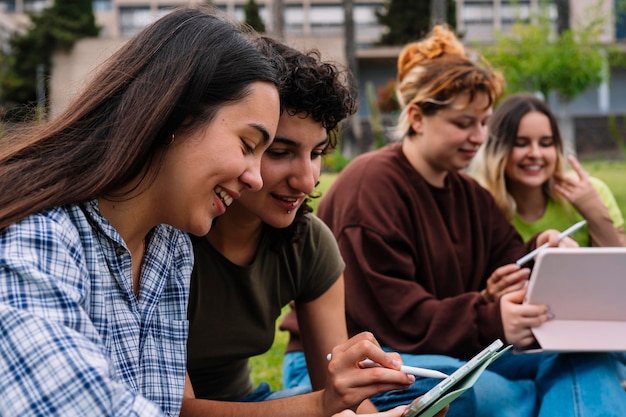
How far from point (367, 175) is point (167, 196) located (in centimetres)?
134

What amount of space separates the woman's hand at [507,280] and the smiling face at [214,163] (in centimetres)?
124

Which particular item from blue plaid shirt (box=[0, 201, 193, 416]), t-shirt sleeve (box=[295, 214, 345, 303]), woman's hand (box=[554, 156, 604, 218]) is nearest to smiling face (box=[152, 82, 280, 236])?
blue plaid shirt (box=[0, 201, 193, 416])

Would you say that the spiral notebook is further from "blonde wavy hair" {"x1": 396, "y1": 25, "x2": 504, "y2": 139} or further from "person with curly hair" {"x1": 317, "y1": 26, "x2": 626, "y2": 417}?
"blonde wavy hair" {"x1": 396, "y1": 25, "x2": 504, "y2": 139}

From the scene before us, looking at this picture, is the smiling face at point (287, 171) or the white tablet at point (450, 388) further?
the smiling face at point (287, 171)

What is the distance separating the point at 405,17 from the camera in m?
25.6

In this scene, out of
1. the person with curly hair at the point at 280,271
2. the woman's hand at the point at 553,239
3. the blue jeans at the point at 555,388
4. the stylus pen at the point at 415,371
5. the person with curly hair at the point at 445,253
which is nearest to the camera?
the stylus pen at the point at 415,371

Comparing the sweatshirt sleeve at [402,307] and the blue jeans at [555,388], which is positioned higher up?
the sweatshirt sleeve at [402,307]

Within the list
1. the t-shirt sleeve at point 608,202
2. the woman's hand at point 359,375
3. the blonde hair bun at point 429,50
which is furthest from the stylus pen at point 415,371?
the t-shirt sleeve at point 608,202

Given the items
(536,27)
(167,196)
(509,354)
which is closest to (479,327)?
(509,354)

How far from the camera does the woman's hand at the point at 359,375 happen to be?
1701 mm

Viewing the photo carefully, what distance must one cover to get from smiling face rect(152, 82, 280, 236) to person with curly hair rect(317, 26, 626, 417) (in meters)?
0.94

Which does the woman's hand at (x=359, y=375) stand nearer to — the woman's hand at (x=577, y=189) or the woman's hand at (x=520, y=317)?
the woman's hand at (x=520, y=317)

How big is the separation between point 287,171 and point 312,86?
21 cm

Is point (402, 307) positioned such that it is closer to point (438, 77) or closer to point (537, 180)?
point (438, 77)
